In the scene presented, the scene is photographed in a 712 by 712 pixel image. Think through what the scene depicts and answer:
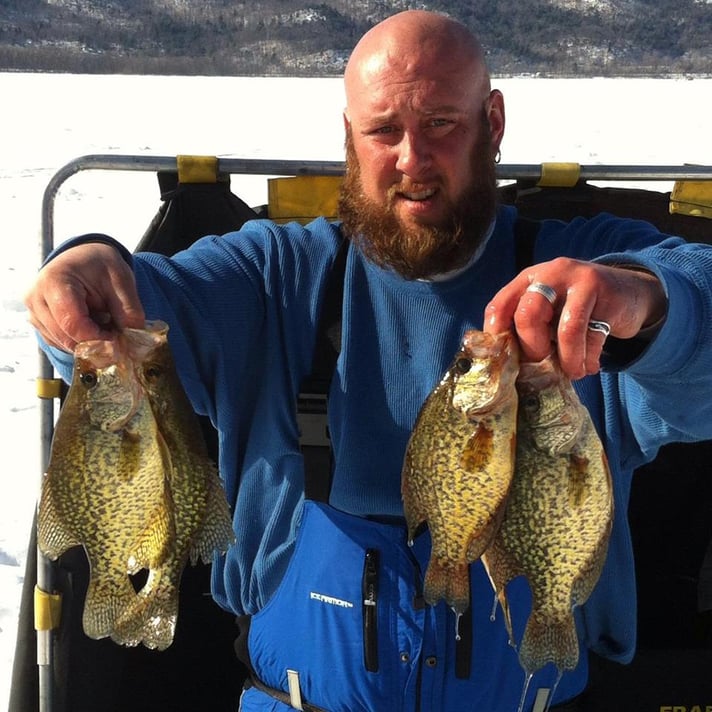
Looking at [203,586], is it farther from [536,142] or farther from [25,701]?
[536,142]

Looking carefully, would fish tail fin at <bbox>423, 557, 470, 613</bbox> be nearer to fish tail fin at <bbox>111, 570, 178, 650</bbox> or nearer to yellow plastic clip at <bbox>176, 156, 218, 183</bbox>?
fish tail fin at <bbox>111, 570, 178, 650</bbox>

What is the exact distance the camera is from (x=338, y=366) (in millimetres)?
2574

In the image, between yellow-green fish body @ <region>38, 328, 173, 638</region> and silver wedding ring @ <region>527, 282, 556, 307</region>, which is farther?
yellow-green fish body @ <region>38, 328, 173, 638</region>

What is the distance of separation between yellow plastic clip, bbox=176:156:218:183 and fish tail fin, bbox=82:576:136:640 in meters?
1.56

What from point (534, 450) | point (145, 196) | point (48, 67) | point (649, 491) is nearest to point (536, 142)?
point (145, 196)

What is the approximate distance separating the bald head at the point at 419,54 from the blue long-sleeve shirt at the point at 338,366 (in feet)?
1.38

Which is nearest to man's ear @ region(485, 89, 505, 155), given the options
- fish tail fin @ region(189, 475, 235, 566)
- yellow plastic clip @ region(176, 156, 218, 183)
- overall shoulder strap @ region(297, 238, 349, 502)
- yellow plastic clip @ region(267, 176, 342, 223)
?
overall shoulder strap @ region(297, 238, 349, 502)

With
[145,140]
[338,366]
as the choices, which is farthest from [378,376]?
[145,140]

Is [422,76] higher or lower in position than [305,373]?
higher

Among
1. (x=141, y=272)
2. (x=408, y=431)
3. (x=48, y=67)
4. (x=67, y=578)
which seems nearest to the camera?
(x=141, y=272)

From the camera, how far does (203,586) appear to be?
10.7 ft

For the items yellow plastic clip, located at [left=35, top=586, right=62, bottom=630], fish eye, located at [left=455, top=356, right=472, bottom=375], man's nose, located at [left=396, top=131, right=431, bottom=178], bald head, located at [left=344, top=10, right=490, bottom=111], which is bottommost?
yellow plastic clip, located at [left=35, top=586, right=62, bottom=630]

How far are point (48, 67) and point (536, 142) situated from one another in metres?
40.4

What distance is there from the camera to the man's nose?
8.05 ft
